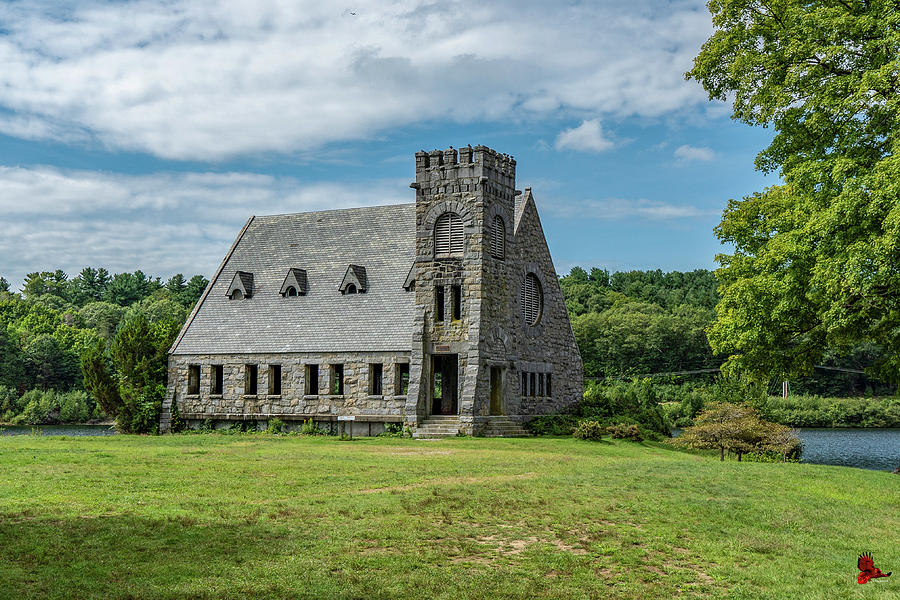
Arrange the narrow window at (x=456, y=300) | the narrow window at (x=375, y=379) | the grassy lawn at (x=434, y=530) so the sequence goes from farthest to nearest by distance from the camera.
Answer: the narrow window at (x=375, y=379) < the narrow window at (x=456, y=300) < the grassy lawn at (x=434, y=530)

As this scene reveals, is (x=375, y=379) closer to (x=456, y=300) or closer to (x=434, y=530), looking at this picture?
(x=456, y=300)

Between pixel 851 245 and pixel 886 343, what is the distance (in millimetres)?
6164

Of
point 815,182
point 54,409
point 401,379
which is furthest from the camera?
point 54,409

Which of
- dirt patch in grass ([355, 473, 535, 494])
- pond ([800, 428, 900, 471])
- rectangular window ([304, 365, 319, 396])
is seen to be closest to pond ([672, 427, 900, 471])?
pond ([800, 428, 900, 471])

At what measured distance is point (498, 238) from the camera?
35.2 metres

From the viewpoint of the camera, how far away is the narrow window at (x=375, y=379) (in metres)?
36.1

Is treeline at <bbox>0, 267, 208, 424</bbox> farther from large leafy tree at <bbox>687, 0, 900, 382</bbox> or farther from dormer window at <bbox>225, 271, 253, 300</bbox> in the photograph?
large leafy tree at <bbox>687, 0, 900, 382</bbox>

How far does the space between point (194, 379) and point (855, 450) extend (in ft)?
106

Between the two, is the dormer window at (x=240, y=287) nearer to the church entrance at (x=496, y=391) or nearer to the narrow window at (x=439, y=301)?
the narrow window at (x=439, y=301)

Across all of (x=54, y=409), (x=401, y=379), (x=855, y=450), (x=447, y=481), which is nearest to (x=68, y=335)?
(x=54, y=409)

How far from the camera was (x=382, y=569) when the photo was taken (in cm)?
1034

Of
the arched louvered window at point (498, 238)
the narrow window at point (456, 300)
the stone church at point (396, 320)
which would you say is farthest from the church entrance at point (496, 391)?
the arched louvered window at point (498, 238)

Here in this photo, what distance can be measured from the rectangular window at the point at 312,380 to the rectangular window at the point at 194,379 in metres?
5.95

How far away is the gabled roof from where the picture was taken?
131 ft
